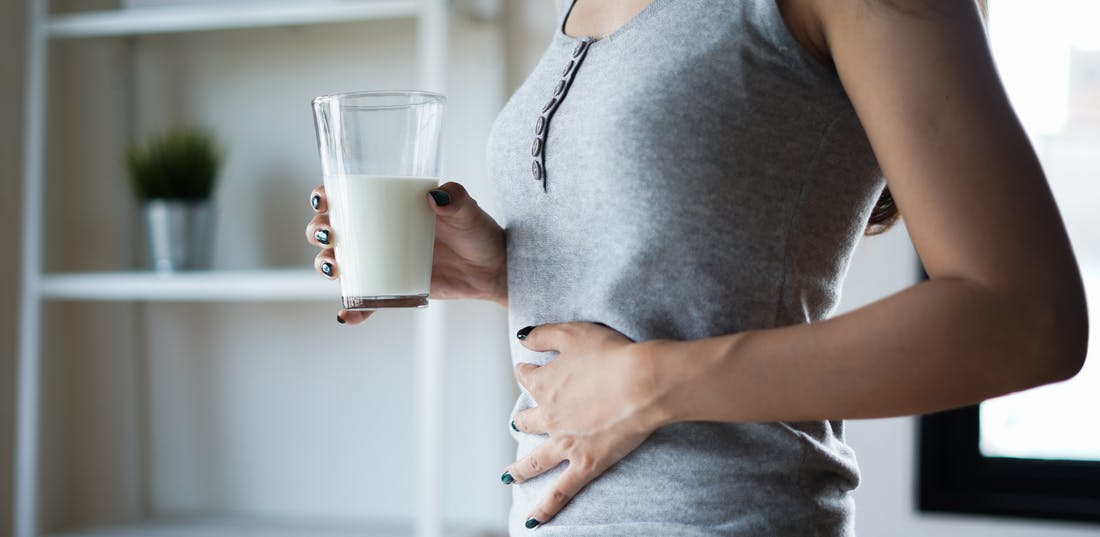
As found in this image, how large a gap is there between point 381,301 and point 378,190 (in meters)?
0.09

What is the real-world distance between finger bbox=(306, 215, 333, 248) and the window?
4.18 ft

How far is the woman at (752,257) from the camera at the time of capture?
21.0 inches

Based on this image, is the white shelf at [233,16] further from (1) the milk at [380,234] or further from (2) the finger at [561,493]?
(2) the finger at [561,493]

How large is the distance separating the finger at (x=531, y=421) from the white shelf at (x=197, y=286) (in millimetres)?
1045

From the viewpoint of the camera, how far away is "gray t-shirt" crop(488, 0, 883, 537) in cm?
63

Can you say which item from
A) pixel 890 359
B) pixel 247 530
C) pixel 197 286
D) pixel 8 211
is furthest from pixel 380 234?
pixel 8 211

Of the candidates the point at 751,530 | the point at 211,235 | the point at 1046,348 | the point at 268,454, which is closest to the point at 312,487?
the point at 268,454

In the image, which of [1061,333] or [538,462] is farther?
[538,462]

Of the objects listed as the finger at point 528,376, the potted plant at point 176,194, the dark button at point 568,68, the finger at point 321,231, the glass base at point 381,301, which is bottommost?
the potted plant at point 176,194

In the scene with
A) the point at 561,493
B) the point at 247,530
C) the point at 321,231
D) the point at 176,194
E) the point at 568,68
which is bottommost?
the point at 247,530

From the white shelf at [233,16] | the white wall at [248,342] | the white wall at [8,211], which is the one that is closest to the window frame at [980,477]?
the white wall at [248,342]

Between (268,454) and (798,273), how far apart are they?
5.40 ft

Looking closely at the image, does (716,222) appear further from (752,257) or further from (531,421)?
(531,421)

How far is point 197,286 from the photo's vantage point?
1807 mm
